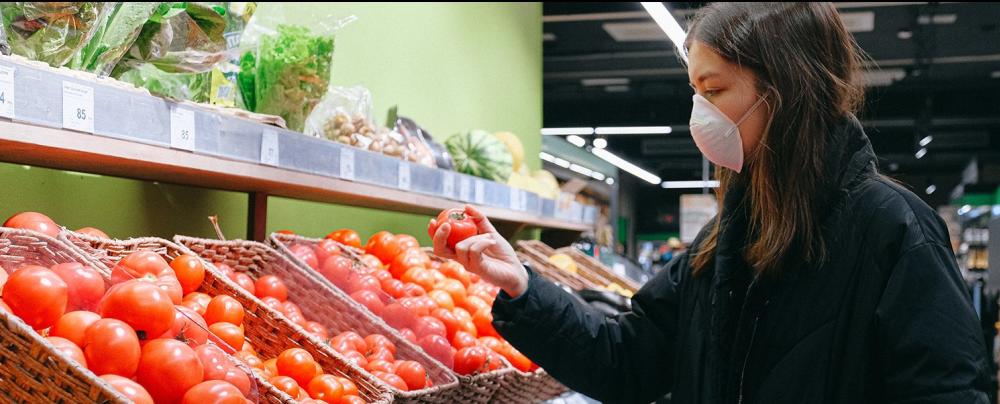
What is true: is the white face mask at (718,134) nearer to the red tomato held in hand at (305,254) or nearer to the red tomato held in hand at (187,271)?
the red tomato held in hand at (187,271)

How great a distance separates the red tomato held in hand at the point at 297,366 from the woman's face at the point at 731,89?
2.98 feet

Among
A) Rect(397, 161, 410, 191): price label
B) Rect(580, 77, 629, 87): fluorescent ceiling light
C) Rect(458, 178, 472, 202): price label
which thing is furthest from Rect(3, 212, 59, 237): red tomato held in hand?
Rect(580, 77, 629, 87): fluorescent ceiling light

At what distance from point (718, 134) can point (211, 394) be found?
0.98m

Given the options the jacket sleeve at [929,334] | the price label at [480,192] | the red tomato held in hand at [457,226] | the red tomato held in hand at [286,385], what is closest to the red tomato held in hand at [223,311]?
the red tomato held in hand at [286,385]

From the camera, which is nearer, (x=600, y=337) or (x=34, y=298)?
(x=34, y=298)

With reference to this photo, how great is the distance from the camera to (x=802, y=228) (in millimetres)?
1529

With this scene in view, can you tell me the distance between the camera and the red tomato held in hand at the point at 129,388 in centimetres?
114

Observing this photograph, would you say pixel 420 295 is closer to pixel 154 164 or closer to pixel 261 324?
pixel 261 324

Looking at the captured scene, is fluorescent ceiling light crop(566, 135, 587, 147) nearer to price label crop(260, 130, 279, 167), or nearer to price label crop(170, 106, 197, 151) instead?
price label crop(260, 130, 279, 167)

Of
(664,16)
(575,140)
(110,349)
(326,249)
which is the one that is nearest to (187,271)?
(110,349)

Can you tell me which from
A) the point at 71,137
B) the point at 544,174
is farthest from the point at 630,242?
the point at 71,137

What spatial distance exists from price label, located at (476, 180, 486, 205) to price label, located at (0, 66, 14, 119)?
6.77 ft

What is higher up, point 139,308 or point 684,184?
point 684,184

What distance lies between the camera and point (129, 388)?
45.3 inches
